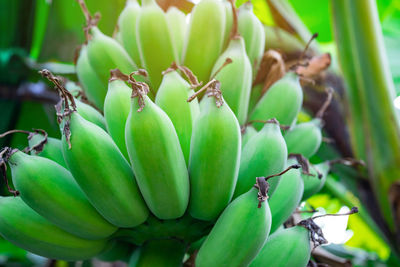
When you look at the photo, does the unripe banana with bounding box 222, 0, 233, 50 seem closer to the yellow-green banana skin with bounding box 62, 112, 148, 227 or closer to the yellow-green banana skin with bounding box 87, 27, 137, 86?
the yellow-green banana skin with bounding box 87, 27, 137, 86

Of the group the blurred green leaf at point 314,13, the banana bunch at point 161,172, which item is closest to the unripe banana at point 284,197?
the banana bunch at point 161,172

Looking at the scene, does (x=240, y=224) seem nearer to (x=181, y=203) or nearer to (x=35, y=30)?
(x=181, y=203)

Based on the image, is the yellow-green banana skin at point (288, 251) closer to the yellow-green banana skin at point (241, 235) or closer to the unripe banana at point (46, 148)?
the yellow-green banana skin at point (241, 235)

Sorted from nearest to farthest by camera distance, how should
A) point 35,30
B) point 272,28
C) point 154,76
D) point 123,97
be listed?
point 123,97
point 154,76
point 272,28
point 35,30

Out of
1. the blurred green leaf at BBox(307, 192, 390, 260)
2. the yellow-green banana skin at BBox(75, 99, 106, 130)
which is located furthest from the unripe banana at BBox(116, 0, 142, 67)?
the blurred green leaf at BBox(307, 192, 390, 260)

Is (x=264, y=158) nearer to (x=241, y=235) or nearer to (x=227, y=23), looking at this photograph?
(x=241, y=235)

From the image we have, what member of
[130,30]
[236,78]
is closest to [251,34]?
[236,78]

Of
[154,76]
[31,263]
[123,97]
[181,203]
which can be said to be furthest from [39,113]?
[181,203]
